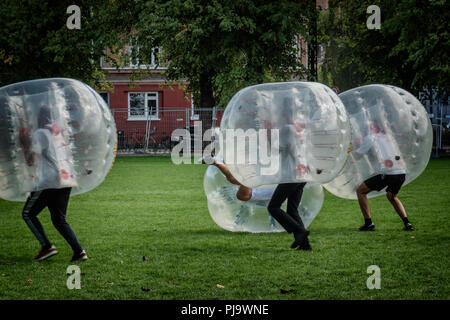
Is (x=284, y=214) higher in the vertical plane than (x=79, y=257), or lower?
higher

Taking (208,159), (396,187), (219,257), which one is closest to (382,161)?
(396,187)

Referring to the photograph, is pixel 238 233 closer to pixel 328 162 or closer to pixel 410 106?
pixel 328 162

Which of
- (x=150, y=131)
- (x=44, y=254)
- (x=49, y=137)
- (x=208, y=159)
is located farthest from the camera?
(x=150, y=131)

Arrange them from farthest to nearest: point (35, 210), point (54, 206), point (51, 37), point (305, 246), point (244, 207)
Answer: point (51, 37) < point (244, 207) < point (305, 246) < point (35, 210) < point (54, 206)

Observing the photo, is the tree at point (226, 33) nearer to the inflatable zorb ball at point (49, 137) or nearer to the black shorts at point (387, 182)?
the black shorts at point (387, 182)

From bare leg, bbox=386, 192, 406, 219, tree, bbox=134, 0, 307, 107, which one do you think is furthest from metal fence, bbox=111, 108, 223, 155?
bare leg, bbox=386, 192, 406, 219

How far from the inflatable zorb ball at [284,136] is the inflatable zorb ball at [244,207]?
4.86 feet

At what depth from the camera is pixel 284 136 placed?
23.1 feet

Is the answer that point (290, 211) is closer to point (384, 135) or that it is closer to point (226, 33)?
point (384, 135)

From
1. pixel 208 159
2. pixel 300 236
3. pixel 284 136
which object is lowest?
pixel 300 236

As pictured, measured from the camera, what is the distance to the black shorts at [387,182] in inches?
348

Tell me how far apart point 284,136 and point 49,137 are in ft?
9.22

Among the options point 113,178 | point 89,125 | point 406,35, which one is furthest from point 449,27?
point 89,125

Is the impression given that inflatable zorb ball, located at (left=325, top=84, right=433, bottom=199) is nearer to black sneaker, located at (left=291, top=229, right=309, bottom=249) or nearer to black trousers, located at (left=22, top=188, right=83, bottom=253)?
black sneaker, located at (left=291, top=229, right=309, bottom=249)
